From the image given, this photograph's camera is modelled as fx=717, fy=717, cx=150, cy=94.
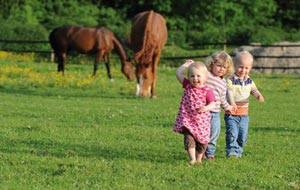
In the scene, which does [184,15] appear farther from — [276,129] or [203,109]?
[203,109]

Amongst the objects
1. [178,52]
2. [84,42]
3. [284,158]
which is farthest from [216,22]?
[284,158]

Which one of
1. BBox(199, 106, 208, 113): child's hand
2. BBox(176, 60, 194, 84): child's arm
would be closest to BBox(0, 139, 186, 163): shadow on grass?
BBox(199, 106, 208, 113): child's hand

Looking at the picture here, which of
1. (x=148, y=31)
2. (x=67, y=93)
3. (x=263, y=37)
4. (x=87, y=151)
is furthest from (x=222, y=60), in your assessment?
(x=263, y=37)

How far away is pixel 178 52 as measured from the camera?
37.4 meters

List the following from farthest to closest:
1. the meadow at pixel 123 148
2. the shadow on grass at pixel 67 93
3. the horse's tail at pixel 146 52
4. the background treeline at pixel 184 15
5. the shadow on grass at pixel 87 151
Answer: the background treeline at pixel 184 15
the shadow on grass at pixel 67 93
the horse's tail at pixel 146 52
the shadow on grass at pixel 87 151
the meadow at pixel 123 148

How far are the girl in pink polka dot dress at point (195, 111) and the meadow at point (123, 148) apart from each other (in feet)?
0.97

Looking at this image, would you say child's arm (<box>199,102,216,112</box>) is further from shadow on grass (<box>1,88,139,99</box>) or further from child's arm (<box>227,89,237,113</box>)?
shadow on grass (<box>1,88,139,99</box>)

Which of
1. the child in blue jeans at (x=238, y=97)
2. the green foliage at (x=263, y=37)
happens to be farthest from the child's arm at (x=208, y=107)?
the green foliage at (x=263, y=37)

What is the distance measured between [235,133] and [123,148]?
1.48 meters

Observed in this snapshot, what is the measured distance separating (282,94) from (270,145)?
10988 mm

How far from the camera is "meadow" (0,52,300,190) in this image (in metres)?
7.26

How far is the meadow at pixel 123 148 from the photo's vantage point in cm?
726

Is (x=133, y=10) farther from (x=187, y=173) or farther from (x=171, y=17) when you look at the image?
(x=187, y=173)

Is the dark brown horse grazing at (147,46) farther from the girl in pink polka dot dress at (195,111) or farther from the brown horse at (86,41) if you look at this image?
the girl in pink polka dot dress at (195,111)
